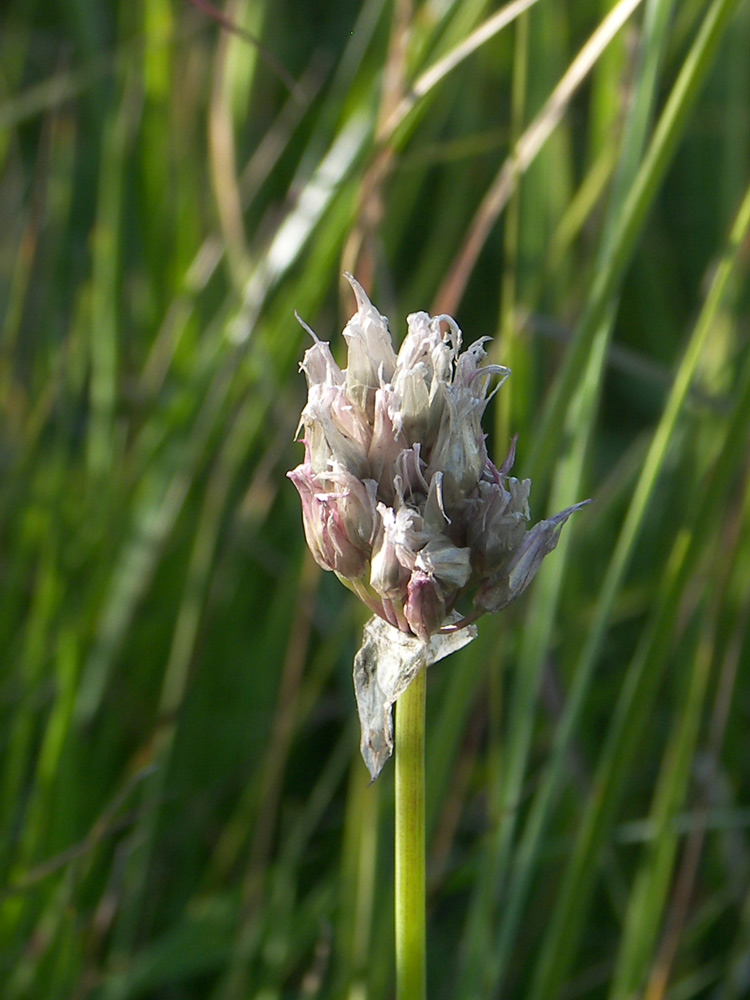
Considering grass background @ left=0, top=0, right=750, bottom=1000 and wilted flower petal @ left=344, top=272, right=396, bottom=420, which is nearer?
wilted flower petal @ left=344, top=272, right=396, bottom=420

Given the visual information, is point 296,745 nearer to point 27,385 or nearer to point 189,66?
point 27,385

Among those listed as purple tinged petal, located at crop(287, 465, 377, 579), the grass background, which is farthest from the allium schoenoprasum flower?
the grass background

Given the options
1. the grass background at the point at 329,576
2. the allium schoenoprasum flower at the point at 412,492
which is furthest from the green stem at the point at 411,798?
the grass background at the point at 329,576

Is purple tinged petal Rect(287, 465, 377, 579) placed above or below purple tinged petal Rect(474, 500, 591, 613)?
above

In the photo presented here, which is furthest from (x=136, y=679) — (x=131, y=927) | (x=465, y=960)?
(x=465, y=960)

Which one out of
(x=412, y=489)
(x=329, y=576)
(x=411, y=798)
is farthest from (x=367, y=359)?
(x=329, y=576)

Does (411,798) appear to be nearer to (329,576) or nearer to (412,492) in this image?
(412,492)

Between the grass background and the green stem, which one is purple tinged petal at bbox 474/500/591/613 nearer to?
the green stem
